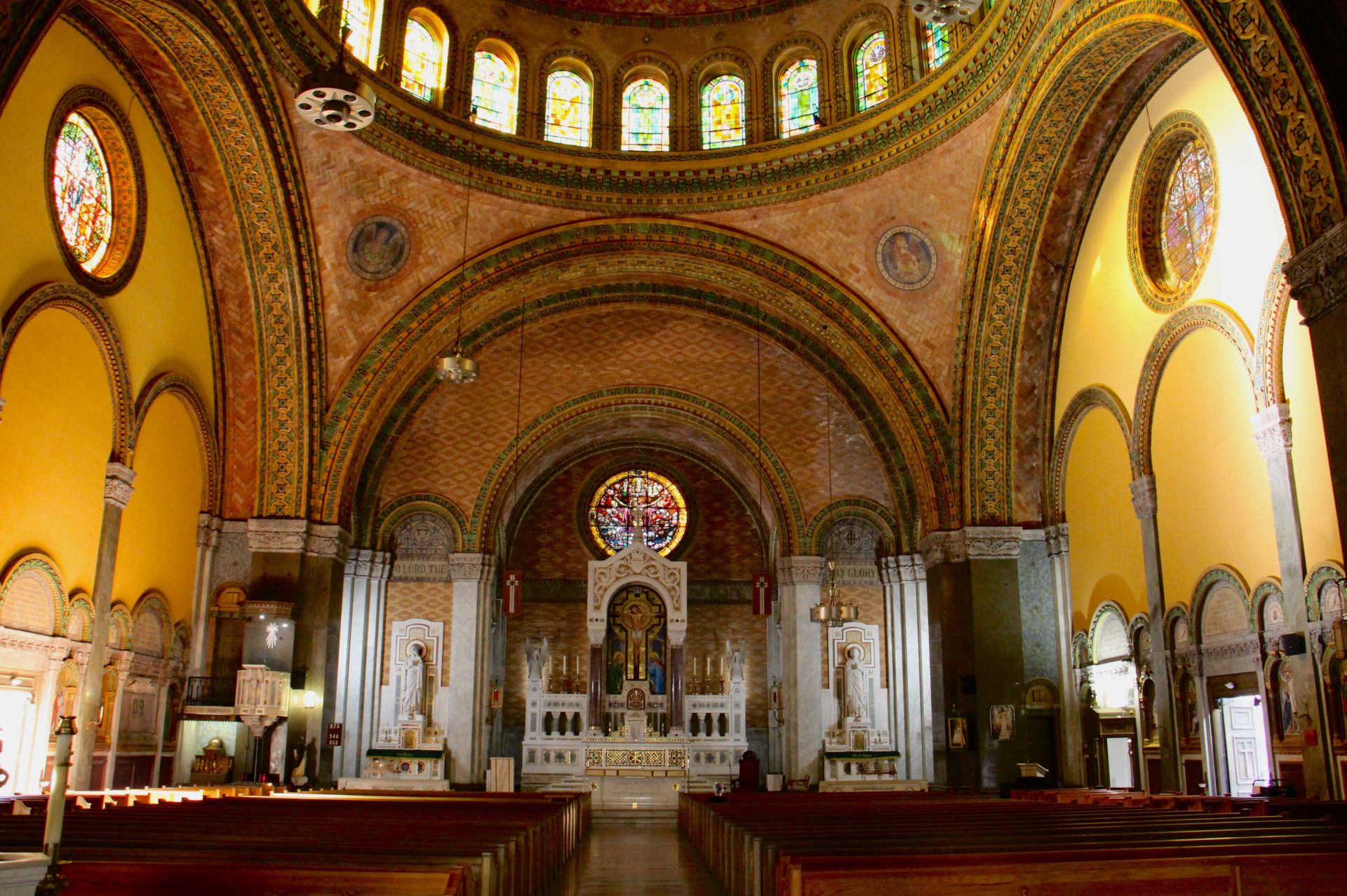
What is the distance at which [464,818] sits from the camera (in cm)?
871

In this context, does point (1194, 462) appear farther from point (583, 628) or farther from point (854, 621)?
point (583, 628)

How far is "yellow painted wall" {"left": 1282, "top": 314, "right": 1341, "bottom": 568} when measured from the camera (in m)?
12.2

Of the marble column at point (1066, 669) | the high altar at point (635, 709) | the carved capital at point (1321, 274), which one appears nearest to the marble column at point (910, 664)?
the high altar at point (635, 709)

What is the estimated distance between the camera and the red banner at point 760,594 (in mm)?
24906

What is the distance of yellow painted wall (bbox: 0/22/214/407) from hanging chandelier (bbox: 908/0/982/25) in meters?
9.52

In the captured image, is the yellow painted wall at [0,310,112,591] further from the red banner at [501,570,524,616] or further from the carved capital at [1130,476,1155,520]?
the carved capital at [1130,476,1155,520]

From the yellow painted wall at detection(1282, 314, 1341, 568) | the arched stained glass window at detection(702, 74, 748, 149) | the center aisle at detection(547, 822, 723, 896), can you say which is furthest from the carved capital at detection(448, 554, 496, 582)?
the yellow painted wall at detection(1282, 314, 1341, 568)

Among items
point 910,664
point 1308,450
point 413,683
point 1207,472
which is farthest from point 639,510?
point 1308,450

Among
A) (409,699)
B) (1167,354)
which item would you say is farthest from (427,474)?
(1167,354)

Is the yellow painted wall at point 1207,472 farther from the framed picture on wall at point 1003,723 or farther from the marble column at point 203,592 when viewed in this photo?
the marble column at point 203,592

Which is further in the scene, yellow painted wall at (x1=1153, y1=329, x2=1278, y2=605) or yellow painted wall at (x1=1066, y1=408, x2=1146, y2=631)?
yellow painted wall at (x1=1066, y1=408, x2=1146, y2=631)

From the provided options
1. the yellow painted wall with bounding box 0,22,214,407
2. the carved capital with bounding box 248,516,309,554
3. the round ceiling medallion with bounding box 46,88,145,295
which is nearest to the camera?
the yellow painted wall with bounding box 0,22,214,407

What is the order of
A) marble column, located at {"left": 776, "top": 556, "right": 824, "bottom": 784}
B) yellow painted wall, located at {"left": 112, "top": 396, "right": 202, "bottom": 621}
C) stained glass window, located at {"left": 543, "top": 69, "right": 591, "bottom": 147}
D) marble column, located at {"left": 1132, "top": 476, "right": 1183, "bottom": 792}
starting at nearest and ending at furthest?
marble column, located at {"left": 1132, "top": 476, "right": 1183, "bottom": 792} < yellow painted wall, located at {"left": 112, "top": 396, "right": 202, "bottom": 621} < stained glass window, located at {"left": 543, "top": 69, "right": 591, "bottom": 147} < marble column, located at {"left": 776, "top": 556, "right": 824, "bottom": 784}

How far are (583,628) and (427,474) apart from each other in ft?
24.4
